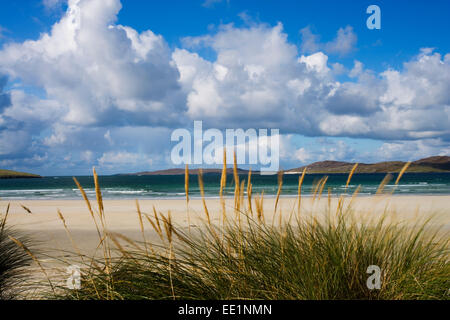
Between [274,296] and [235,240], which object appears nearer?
[274,296]

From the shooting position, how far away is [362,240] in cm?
274

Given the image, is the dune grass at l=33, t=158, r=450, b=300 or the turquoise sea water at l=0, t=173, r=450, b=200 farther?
the turquoise sea water at l=0, t=173, r=450, b=200

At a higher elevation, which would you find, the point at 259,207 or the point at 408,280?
the point at 259,207

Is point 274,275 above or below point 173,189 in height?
above

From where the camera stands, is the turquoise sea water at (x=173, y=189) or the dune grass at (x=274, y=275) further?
the turquoise sea water at (x=173, y=189)

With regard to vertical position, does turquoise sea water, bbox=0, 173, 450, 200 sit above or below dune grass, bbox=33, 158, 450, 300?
below

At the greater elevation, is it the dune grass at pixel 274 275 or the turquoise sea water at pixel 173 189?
the dune grass at pixel 274 275

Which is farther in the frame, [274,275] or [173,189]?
[173,189]
